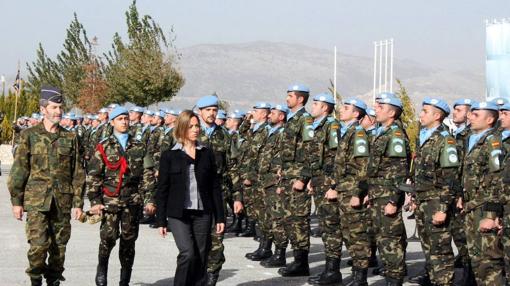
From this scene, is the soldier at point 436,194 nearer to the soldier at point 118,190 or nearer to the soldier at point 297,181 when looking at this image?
the soldier at point 297,181

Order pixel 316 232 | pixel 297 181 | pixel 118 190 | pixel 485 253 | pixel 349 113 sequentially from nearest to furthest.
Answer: pixel 485 253 → pixel 118 190 → pixel 349 113 → pixel 297 181 → pixel 316 232

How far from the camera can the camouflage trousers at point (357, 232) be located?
10289 mm

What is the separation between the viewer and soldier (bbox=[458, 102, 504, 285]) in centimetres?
838

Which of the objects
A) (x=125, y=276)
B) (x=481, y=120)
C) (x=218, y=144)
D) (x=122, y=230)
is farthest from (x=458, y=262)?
(x=122, y=230)

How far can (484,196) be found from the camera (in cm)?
845

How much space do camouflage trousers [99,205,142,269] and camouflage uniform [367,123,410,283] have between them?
249cm

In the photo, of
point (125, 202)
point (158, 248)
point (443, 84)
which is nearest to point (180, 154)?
point (125, 202)

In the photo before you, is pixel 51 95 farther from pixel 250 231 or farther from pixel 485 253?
pixel 250 231

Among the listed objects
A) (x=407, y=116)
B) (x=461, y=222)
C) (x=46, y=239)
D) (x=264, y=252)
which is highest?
(x=407, y=116)

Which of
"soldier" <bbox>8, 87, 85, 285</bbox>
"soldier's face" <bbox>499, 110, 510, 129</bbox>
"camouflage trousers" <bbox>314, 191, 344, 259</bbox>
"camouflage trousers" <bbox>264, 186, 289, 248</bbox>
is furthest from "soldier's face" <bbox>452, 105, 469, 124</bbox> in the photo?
"soldier" <bbox>8, 87, 85, 285</bbox>

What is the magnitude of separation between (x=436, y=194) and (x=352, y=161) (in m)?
1.36

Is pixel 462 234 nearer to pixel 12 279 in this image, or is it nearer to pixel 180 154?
pixel 180 154

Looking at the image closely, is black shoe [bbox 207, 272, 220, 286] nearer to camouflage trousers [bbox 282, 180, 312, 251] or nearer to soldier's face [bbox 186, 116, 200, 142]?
camouflage trousers [bbox 282, 180, 312, 251]

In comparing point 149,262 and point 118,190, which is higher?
point 118,190
